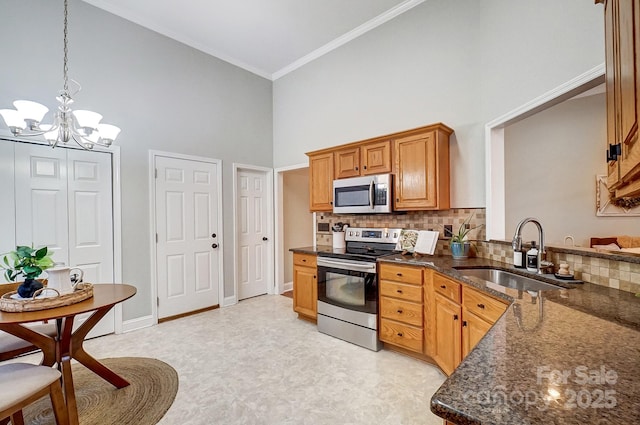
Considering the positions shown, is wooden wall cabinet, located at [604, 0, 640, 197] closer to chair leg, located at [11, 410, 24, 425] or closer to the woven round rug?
the woven round rug

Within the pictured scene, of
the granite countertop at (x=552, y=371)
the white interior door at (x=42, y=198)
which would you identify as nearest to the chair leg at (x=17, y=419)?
the white interior door at (x=42, y=198)

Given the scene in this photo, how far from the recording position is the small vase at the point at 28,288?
1.72 meters

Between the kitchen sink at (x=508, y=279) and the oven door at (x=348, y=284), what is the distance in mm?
837

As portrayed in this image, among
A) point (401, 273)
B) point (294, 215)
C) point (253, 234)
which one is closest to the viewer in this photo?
point (401, 273)

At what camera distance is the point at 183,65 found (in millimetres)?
3754

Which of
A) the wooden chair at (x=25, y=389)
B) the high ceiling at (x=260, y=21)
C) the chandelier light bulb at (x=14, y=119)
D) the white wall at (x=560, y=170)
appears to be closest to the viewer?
the wooden chair at (x=25, y=389)

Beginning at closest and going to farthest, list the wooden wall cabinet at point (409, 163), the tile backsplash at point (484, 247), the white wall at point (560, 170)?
the tile backsplash at point (484, 247)
the wooden wall cabinet at point (409, 163)
the white wall at point (560, 170)

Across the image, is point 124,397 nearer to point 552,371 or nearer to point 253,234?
point 552,371

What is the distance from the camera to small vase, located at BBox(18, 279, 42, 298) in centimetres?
172

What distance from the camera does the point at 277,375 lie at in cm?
229

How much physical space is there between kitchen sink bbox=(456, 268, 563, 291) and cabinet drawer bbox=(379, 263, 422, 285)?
1.17ft

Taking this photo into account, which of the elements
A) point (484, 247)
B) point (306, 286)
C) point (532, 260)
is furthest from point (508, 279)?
point (306, 286)

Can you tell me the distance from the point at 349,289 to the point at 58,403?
222 centimetres

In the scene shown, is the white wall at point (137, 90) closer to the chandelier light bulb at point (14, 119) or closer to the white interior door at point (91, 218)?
the white interior door at point (91, 218)
